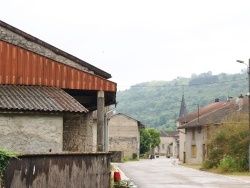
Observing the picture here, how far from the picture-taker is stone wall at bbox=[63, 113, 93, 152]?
21.0 metres

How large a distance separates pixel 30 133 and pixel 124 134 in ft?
199

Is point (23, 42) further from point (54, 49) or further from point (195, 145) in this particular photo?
point (195, 145)

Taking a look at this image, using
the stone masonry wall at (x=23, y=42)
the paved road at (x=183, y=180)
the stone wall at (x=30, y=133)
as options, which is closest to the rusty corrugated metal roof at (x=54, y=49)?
the stone masonry wall at (x=23, y=42)

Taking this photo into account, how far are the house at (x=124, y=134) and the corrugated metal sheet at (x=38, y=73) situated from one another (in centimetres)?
5677

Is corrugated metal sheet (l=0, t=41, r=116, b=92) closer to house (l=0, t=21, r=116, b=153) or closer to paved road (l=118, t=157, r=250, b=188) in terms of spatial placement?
house (l=0, t=21, r=116, b=153)

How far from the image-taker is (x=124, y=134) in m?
77.1

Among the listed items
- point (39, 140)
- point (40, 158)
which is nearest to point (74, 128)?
point (39, 140)

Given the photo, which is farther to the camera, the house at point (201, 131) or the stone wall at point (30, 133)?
the house at point (201, 131)

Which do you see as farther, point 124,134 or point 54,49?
point 124,134

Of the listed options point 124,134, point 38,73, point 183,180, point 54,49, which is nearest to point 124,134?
point 124,134

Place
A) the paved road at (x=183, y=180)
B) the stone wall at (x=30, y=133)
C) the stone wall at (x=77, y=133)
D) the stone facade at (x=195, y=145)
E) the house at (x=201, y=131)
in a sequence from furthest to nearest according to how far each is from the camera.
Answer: the stone facade at (x=195, y=145) → the house at (x=201, y=131) → the paved road at (x=183, y=180) → the stone wall at (x=77, y=133) → the stone wall at (x=30, y=133)

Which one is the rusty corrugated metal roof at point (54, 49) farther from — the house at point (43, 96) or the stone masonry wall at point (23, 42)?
the stone masonry wall at point (23, 42)

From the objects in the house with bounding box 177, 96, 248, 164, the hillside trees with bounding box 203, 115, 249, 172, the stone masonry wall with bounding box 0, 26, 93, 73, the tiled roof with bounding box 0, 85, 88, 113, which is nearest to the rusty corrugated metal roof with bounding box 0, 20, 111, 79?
the stone masonry wall with bounding box 0, 26, 93, 73

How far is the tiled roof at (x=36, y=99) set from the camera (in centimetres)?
1659
